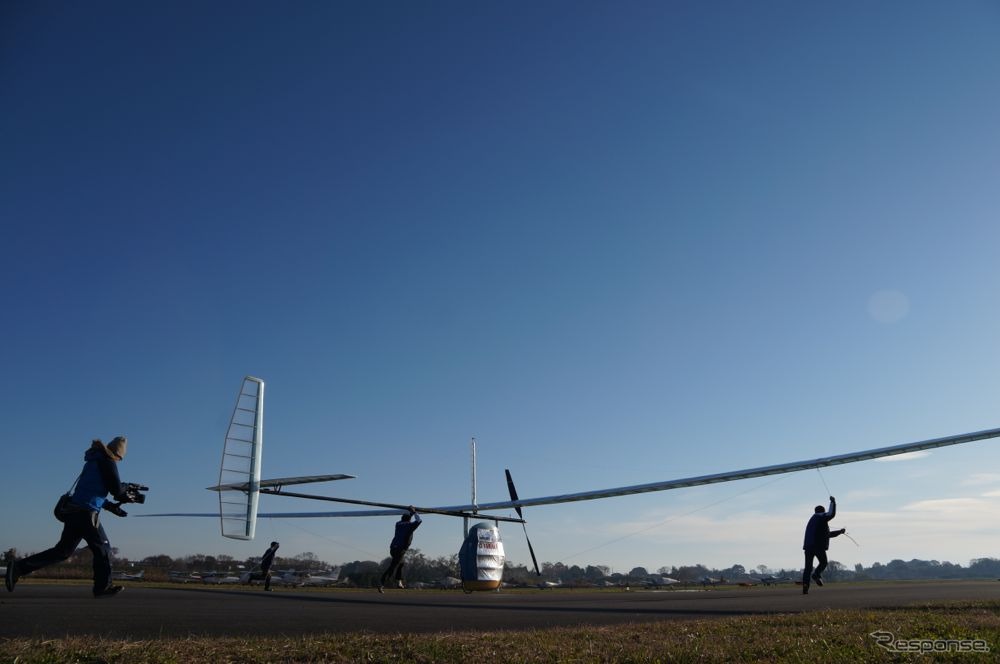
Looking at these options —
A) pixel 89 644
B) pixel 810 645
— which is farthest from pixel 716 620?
pixel 89 644

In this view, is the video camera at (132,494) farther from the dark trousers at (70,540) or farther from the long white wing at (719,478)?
the long white wing at (719,478)

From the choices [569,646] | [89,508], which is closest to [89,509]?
[89,508]

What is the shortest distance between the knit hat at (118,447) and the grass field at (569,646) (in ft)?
12.5

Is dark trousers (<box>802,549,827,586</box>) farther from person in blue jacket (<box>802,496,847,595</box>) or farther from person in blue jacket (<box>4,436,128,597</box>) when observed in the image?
person in blue jacket (<box>4,436,128,597</box>)

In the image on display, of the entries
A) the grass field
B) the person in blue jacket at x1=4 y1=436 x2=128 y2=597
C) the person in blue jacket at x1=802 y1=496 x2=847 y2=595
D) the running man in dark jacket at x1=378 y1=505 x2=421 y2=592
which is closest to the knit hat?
the person in blue jacket at x1=4 y1=436 x2=128 y2=597

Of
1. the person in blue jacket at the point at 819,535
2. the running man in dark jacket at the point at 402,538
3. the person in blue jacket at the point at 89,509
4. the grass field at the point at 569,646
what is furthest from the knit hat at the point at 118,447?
the person in blue jacket at the point at 819,535

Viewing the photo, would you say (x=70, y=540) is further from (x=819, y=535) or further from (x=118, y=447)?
(x=819, y=535)

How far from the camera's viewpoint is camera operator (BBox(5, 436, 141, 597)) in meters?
8.90

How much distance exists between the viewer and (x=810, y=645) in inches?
276

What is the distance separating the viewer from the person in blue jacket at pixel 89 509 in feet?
29.2

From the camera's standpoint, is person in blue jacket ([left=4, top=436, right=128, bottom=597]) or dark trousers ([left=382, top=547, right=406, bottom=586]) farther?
dark trousers ([left=382, top=547, right=406, bottom=586])

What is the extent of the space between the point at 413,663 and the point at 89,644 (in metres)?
2.99

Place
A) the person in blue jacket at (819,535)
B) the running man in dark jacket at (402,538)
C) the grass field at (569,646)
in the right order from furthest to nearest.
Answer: the running man in dark jacket at (402,538) < the person in blue jacket at (819,535) < the grass field at (569,646)

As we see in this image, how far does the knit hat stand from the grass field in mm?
3807
